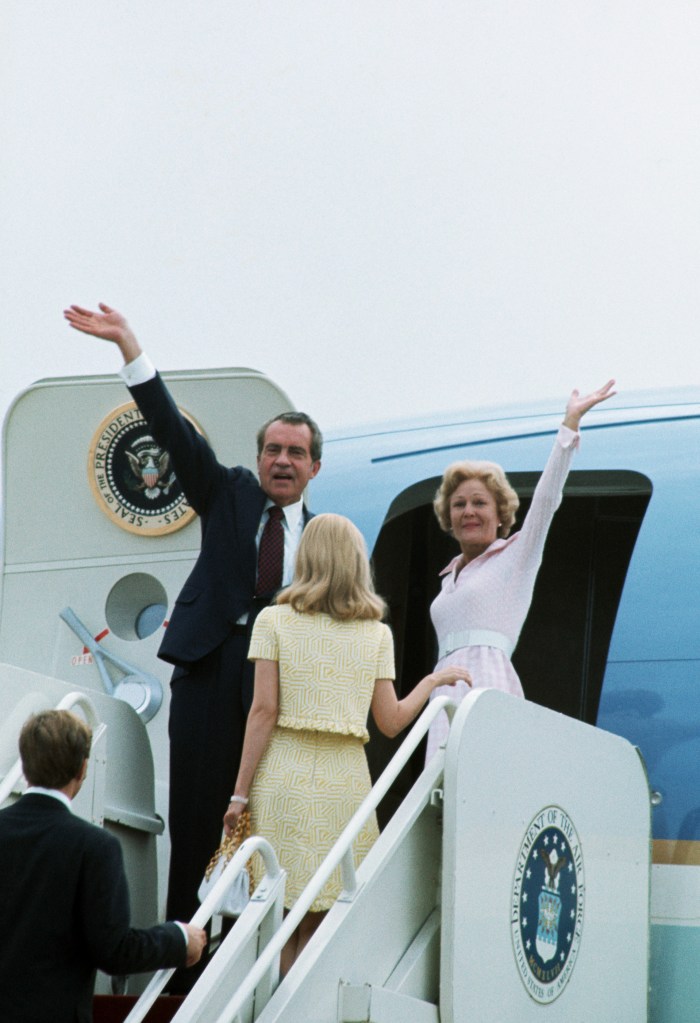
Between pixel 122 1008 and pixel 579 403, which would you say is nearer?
pixel 122 1008

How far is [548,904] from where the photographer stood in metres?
4.08

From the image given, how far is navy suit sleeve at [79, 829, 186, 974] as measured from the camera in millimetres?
3213

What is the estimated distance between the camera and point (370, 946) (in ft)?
11.9

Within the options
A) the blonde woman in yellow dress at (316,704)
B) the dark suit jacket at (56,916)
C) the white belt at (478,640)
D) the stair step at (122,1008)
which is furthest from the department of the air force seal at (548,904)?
the dark suit jacket at (56,916)

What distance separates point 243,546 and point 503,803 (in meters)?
1.37

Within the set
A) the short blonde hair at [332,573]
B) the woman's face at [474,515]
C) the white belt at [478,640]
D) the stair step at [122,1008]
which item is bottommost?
the stair step at [122,1008]

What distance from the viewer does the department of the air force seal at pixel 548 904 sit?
12.9 ft

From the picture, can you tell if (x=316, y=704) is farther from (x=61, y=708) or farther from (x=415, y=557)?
(x=415, y=557)

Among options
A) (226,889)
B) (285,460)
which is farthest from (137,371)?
(226,889)

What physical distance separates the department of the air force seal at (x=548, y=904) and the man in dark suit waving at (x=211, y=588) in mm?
1105

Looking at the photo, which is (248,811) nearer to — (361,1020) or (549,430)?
(361,1020)

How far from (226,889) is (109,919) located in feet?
1.08

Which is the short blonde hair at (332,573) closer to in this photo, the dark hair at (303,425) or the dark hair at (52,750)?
the dark hair at (303,425)

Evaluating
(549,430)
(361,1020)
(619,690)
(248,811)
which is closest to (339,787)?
(248,811)
